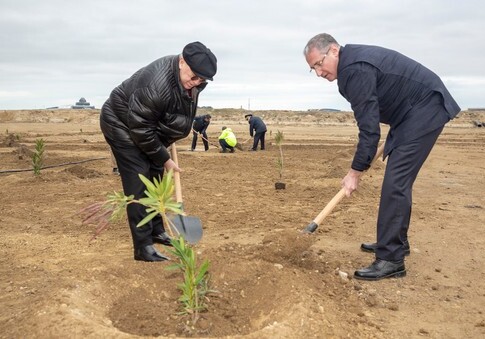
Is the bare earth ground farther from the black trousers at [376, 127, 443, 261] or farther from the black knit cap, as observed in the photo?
the black knit cap

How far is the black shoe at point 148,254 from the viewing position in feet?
13.4

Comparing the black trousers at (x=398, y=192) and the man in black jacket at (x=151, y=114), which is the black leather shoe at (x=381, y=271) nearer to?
the black trousers at (x=398, y=192)

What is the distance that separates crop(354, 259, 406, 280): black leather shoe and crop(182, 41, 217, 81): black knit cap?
2.00 meters

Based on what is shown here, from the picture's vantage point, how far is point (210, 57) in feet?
11.7

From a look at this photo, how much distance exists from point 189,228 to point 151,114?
3.24ft

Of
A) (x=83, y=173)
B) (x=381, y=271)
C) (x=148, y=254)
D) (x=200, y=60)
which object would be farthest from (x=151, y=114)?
(x=83, y=173)

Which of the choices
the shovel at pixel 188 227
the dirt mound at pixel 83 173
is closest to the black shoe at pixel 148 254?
the shovel at pixel 188 227

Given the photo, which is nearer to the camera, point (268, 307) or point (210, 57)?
point (268, 307)

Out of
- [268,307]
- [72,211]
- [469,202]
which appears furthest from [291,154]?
[268,307]

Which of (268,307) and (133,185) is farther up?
(133,185)

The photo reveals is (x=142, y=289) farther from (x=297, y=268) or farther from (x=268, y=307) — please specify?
(x=297, y=268)

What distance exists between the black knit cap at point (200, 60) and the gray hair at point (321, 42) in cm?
81

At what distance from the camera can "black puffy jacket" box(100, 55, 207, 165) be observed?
12.3 ft

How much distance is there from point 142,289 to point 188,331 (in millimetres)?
724
